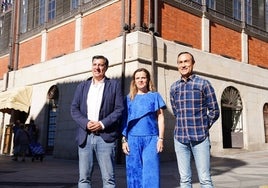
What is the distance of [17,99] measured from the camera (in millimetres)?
17656

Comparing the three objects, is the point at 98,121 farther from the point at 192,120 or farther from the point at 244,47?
the point at 244,47

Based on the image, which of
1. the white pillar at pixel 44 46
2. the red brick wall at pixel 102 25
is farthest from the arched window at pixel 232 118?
the white pillar at pixel 44 46

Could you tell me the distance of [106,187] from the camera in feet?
13.3

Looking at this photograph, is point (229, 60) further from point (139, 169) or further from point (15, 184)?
point (139, 169)

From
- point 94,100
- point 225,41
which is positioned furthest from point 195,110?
point 225,41

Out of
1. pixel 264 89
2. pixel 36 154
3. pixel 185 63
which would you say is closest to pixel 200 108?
pixel 185 63

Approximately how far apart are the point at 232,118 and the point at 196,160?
13.8m

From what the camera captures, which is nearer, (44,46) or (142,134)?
(142,134)

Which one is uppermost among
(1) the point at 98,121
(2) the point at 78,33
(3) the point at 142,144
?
(2) the point at 78,33

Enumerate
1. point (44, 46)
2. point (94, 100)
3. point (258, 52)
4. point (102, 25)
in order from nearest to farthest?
point (94, 100) → point (102, 25) → point (44, 46) → point (258, 52)

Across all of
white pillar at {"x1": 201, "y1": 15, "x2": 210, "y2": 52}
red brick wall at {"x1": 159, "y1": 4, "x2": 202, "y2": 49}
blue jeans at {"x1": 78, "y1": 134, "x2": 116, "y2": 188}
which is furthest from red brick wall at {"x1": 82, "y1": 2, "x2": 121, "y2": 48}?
blue jeans at {"x1": 78, "y1": 134, "x2": 116, "y2": 188}

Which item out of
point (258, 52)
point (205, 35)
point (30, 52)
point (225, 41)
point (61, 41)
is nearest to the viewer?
point (205, 35)

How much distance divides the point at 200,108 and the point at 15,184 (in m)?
4.80

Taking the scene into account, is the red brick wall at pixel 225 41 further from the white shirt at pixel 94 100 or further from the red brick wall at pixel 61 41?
the white shirt at pixel 94 100
